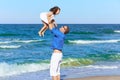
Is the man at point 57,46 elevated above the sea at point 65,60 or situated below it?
above

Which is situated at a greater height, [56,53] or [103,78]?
[56,53]

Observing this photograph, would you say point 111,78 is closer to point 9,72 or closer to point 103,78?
point 103,78

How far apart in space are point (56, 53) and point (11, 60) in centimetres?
1130

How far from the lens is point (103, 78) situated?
10.8m

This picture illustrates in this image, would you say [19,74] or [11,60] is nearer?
[19,74]

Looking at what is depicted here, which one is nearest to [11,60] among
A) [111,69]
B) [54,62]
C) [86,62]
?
[86,62]
